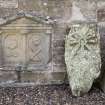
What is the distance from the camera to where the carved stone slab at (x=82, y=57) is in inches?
187

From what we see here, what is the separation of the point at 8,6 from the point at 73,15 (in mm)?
1025

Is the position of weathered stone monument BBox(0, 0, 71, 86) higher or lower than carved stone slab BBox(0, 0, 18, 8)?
lower

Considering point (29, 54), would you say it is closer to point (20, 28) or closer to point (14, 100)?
point (20, 28)

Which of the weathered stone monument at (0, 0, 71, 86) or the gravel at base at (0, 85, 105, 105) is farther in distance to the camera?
the weathered stone monument at (0, 0, 71, 86)

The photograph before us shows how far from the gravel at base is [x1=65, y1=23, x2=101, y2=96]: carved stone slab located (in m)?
0.15

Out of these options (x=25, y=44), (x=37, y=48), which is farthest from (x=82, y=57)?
(x=25, y=44)

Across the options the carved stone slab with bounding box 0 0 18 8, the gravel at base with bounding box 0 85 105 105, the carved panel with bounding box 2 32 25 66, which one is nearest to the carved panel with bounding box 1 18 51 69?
the carved panel with bounding box 2 32 25 66

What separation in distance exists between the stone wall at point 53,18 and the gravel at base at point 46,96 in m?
0.18

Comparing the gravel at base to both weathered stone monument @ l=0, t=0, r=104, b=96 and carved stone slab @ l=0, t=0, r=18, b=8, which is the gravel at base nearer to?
weathered stone monument @ l=0, t=0, r=104, b=96

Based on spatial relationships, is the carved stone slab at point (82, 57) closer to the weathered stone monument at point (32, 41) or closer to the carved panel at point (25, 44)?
the weathered stone monument at point (32, 41)

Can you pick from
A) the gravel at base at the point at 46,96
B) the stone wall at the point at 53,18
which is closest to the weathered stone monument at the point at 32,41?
the stone wall at the point at 53,18

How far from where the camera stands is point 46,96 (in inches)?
189

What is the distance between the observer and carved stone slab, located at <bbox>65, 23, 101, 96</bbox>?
4762 mm

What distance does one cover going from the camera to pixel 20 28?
5.01m
